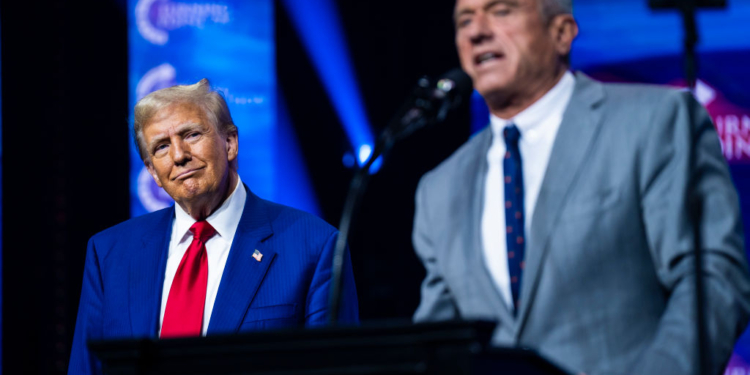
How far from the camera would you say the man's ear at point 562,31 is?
1767mm

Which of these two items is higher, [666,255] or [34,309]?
[666,255]

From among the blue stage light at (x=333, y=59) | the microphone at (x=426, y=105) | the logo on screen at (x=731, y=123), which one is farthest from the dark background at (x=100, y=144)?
the microphone at (x=426, y=105)

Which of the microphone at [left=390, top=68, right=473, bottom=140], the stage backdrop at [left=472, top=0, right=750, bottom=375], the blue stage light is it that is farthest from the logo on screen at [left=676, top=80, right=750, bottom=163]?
the microphone at [left=390, top=68, right=473, bottom=140]

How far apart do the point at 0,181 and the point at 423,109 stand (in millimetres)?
3841

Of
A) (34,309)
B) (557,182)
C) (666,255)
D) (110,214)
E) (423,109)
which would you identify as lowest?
(34,309)

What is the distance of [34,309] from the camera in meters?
4.96

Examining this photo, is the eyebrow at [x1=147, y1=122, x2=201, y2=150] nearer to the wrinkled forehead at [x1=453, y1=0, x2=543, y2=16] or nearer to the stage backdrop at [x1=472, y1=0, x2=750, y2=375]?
the wrinkled forehead at [x1=453, y1=0, x2=543, y2=16]

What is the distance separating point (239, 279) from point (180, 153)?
1.29 ft

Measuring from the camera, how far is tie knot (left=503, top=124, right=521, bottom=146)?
176 cm

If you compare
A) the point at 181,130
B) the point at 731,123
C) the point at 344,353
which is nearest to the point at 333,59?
the point at 731,123

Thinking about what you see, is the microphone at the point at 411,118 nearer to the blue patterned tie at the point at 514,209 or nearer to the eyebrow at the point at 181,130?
the blue patterned tie at the point at 514,209

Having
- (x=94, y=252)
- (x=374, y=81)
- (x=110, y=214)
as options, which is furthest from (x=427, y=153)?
(x=94, y=252)

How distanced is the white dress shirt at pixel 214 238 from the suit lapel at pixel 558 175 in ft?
3.85

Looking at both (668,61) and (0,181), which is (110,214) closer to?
(0,181)
